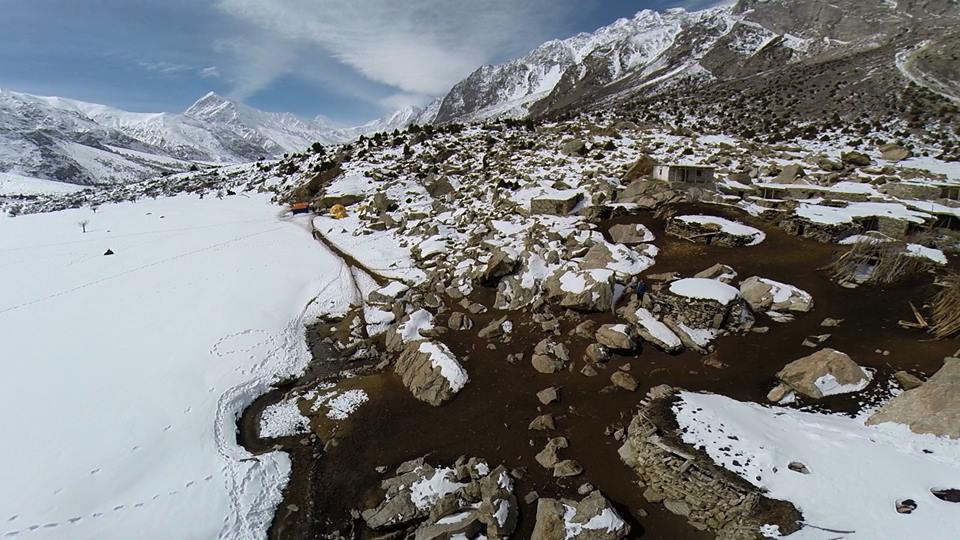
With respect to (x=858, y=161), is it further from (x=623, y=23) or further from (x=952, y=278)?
(x=623, y=23)

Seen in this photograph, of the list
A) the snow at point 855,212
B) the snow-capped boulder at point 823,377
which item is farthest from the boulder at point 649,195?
the snow-capped boulder at point 823,377

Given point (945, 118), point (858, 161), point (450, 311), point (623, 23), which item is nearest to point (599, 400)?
point (450, 311)

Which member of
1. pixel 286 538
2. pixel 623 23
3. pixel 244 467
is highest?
pixel 623 23

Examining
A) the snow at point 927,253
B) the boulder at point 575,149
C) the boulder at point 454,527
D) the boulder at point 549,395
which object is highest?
the boulder at point 575,149

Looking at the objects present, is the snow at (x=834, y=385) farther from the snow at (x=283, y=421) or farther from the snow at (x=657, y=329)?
the snow at (x=283, y=421)

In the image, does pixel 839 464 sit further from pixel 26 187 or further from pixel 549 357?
pixel 26 187

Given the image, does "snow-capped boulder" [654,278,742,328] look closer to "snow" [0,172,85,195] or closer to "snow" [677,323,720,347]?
"snow" [677,323,720,347]

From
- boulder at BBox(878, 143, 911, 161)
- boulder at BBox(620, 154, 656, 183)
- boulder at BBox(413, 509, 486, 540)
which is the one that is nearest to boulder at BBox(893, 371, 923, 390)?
boulder at BBox(413, 509, 486, 540)
